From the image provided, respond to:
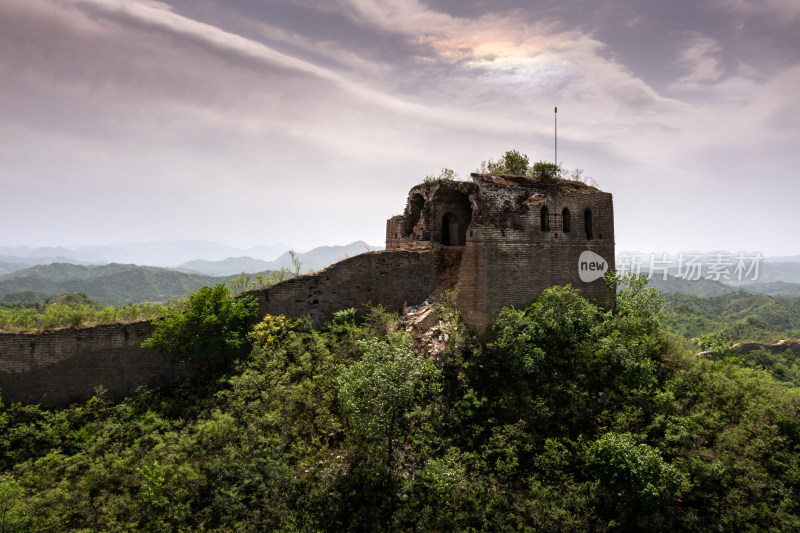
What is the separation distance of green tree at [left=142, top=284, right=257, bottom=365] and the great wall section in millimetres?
791

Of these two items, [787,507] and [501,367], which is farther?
[501,367]

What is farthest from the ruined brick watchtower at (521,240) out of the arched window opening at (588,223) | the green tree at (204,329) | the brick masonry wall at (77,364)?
the brick masonry wall at (77,364)

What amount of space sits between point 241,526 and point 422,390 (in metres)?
5.12

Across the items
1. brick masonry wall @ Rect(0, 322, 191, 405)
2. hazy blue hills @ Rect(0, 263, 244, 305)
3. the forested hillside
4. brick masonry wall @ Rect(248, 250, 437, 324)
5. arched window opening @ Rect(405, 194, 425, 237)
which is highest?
arched window opening @ Rect(405, 194, 425, 237)

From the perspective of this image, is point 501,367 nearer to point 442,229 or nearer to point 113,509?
point 442,229

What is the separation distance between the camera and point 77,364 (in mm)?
12391

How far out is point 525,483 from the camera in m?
9.80

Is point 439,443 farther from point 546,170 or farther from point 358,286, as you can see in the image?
point 546,170

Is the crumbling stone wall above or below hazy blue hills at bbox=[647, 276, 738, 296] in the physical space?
above

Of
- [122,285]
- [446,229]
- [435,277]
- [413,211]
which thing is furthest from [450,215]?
[122,285]

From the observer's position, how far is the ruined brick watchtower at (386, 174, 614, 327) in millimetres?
13422

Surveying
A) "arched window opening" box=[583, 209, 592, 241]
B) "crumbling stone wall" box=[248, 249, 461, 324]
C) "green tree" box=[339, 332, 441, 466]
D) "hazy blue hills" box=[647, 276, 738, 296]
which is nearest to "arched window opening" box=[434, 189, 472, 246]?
"crumbling stone wall" box=[248, 249, 461, 324]

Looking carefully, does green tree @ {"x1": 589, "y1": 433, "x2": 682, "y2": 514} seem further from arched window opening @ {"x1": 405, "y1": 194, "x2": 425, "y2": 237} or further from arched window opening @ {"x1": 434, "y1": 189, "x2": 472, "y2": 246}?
arched window opening @ {"x1": 405, "y1": 194, "x2": 425, "y2": 237}

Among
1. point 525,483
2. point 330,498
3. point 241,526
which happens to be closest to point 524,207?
point 525,483
